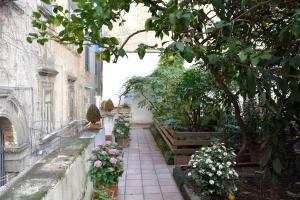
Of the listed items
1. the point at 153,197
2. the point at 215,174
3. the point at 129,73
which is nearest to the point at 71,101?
the point at 129,73

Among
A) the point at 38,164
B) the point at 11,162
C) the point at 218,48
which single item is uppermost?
the point at 218,48

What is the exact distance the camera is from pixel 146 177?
6461 millimetres

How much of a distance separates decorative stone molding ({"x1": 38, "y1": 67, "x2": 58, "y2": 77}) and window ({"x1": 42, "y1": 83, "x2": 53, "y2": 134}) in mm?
250

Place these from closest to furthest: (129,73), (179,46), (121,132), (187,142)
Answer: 1. (179,46)
2. (187,142)
3. (121,132)
4. (129,73)

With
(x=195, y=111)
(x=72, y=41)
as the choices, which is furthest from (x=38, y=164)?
(x=195, y=111)

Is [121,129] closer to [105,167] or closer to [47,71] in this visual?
[47,71]

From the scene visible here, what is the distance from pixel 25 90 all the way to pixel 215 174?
11.6 ft

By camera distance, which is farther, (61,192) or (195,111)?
(195,111)

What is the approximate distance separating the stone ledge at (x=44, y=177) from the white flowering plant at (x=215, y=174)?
1671 mm

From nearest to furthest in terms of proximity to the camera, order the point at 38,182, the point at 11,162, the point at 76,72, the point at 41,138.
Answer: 1. the point at 38,182
2. the point at 11,162
3. the point at 41,138
4. the point at 76,72

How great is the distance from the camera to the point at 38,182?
7.51ft

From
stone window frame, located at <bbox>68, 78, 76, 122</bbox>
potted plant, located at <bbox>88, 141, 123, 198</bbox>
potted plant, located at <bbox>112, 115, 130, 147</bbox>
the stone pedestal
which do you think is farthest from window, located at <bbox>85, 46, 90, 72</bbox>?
potted plant, located at <bbox>88, 141, 123, 198</bbox>

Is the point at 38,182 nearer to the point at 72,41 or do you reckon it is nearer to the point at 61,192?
the point at 61,192

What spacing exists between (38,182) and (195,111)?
243 inches
